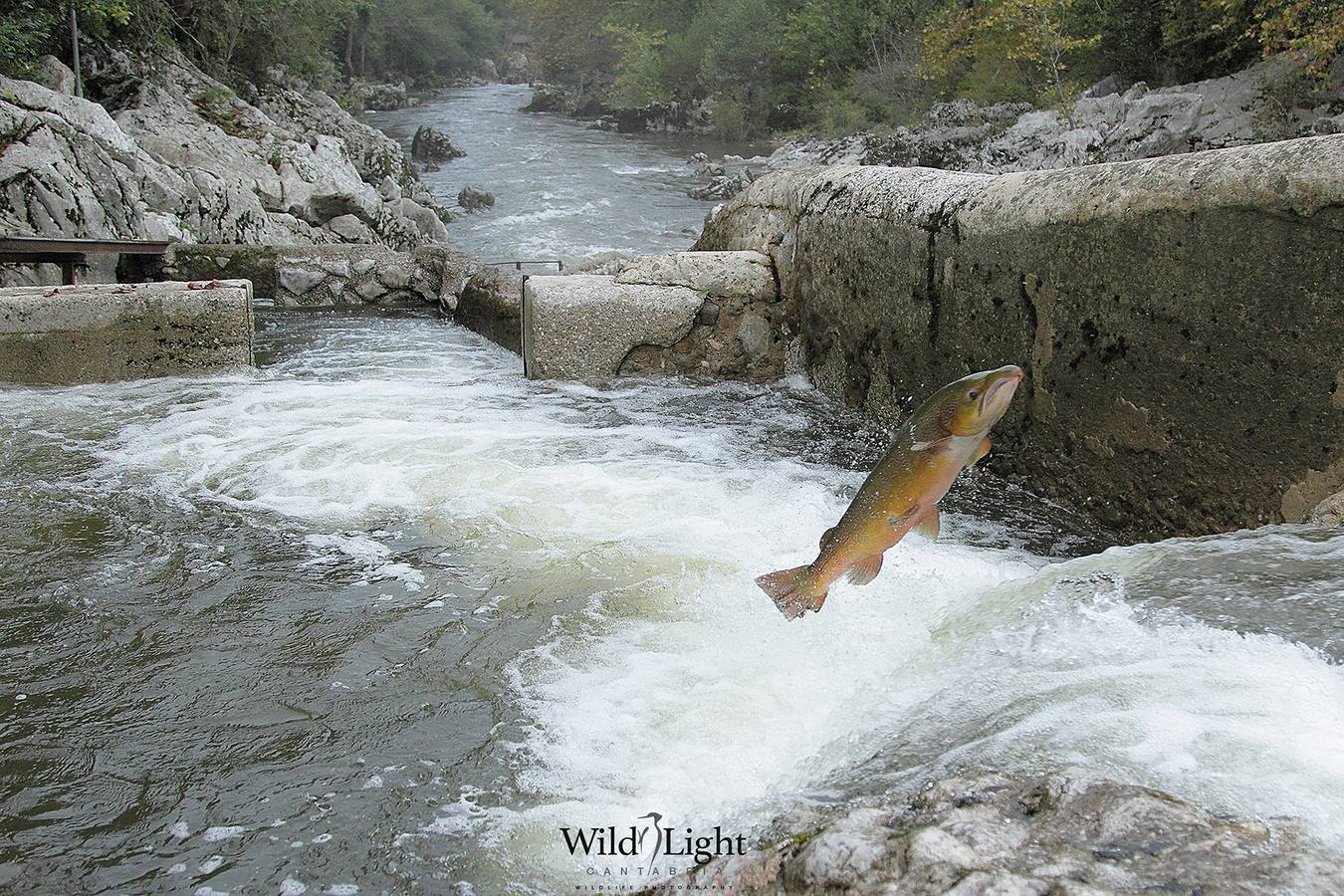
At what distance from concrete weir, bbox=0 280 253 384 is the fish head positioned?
20.2ft

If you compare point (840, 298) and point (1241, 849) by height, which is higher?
point (840, 298)

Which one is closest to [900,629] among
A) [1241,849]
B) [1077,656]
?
[1077,656]

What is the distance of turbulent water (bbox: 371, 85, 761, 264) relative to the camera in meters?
17.1

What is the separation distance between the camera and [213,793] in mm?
2678

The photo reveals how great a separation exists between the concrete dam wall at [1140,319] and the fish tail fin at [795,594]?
6.29 feet

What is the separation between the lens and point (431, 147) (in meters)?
30.2

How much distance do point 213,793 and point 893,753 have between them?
65.8 inches

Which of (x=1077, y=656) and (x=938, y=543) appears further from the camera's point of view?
(x=938, y=543)

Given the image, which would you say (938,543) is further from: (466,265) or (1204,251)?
(466,265)

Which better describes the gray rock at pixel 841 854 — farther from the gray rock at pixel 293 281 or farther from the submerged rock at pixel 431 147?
the submerged rock at pixel 431 147

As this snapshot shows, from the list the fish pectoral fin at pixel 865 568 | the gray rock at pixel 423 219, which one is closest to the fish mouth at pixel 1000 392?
the fish pectoral fin at pixel 865 568

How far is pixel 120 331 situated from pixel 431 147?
24536mm

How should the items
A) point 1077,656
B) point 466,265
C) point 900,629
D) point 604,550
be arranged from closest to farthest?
point 1077,656 < point 900,629 < point 604,550 < point 466,265

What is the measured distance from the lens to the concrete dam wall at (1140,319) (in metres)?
3.50
